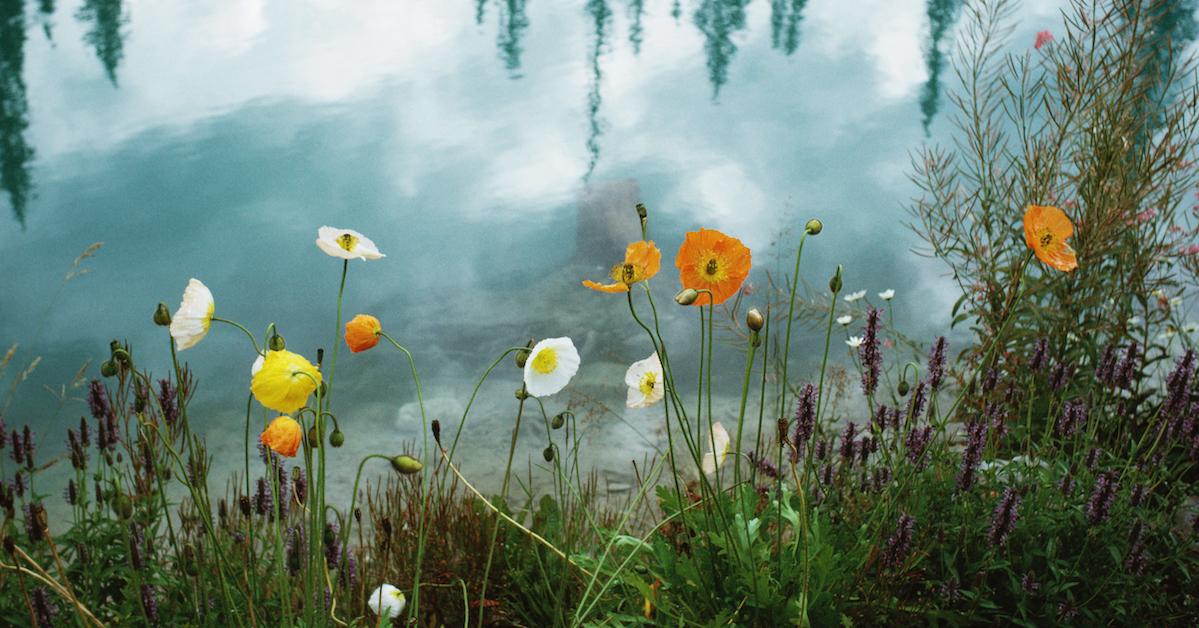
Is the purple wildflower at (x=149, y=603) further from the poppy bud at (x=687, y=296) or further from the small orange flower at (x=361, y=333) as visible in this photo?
the poppy bud at (x=687, y=296)

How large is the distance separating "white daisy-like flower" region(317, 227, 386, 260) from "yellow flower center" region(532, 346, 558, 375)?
277 millimetres

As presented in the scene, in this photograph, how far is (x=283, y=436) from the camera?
1.23 metres

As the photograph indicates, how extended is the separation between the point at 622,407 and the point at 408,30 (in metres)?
7.10

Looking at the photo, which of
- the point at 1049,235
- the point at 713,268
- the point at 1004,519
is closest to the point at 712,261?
the point at 713,268

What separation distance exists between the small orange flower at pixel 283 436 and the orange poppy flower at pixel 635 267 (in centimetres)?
45

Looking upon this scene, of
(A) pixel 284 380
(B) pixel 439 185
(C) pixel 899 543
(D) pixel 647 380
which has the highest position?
(A) pixel 284 380

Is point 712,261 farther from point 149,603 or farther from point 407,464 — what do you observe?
point 149,603

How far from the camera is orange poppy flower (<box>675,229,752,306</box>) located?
143 cm

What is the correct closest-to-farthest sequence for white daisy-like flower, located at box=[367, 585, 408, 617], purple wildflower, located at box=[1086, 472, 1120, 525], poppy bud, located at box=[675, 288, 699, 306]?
1. poppy bud, located at box=[675, 288, 699, 306]
2. white daisy-like flower, located at box=[367, 585, 408, 617]
3. purple wildflower, located at box=[1086, 472, 1120, 525]

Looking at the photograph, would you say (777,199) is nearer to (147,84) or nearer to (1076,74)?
(1076,74)

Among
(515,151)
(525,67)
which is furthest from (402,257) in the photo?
(525,67)

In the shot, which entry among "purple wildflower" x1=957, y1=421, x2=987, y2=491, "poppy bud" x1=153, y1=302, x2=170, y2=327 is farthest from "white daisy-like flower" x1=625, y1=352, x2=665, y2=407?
"poppy bud" x1=153, y1=302, x2=170, y2=327

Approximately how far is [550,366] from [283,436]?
41 centimetres

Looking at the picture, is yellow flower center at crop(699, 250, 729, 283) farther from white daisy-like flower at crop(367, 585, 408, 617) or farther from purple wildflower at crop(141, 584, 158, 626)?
purple wildflower at crop(141, 584, 158, 626)
